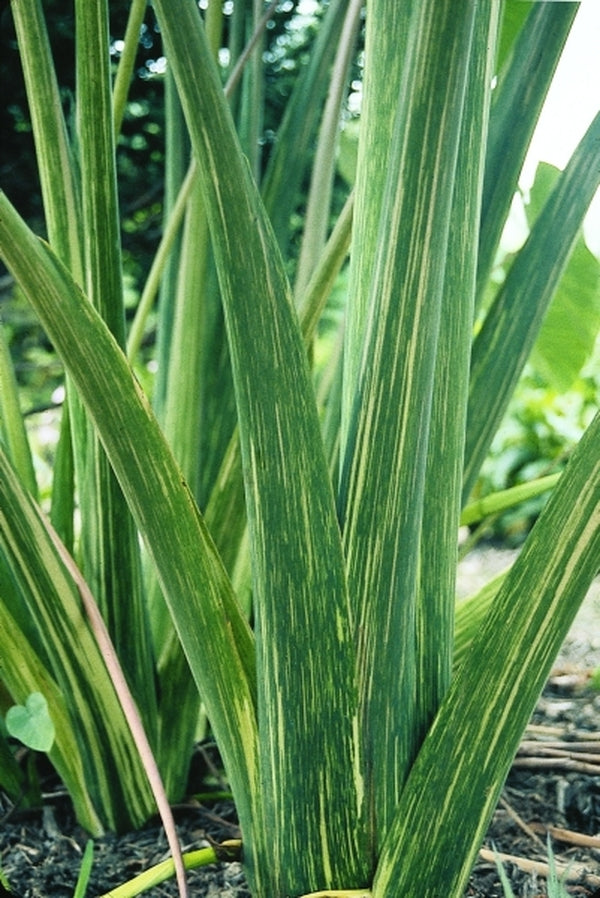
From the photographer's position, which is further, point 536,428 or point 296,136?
point 536,428

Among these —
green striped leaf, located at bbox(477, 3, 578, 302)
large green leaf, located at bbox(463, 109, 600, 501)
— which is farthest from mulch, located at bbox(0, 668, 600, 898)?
green striped leaf, located at bbox(477, 3, 578, 302)

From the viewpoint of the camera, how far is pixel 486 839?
0.60m

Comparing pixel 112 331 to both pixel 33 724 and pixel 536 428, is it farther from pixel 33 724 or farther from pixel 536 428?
pixel 536 428

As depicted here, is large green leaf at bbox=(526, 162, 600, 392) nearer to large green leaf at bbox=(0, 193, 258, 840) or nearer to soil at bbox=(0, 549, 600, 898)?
soil at bbox=(0, 549, 600, 898)

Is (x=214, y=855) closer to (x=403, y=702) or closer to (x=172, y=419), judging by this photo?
(x=403, y=702)

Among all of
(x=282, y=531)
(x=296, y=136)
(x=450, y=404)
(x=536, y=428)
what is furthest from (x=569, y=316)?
(x=536, y=428)

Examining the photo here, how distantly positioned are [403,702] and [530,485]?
0.25 meters

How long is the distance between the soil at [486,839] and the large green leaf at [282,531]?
97mm

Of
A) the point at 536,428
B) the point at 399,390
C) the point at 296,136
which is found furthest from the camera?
the point at 536,428

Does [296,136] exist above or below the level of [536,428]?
above

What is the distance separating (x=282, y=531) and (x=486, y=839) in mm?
347

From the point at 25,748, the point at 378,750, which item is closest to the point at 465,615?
the point at 378,750

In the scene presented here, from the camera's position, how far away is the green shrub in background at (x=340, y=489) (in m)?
0.38

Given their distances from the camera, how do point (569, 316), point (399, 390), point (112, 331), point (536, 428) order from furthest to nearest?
point (536, 428) < point (569, 316) < point (112, 331) < point (399, 390)
